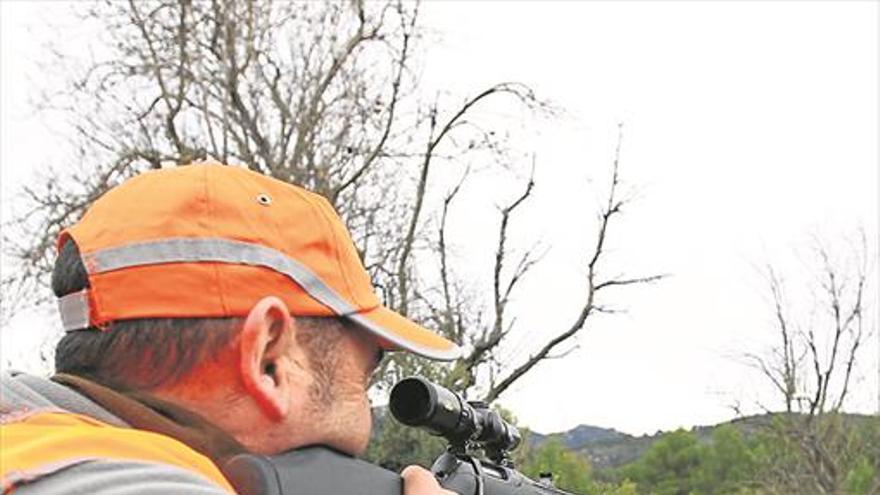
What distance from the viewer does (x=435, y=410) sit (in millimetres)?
2742

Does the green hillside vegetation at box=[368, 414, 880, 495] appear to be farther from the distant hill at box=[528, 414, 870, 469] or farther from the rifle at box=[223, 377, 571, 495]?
the rifle at box=[223, 377, 571, 495]

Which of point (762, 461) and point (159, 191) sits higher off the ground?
point (762, 461)

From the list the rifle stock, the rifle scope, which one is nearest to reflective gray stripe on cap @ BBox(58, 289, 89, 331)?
the rifle stock

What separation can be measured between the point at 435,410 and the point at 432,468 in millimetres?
124

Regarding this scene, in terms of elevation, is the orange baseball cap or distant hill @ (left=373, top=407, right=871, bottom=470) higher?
distant hill @ (left=373, top=407, right=871, bottom=470)

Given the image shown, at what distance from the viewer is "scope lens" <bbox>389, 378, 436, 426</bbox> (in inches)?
107

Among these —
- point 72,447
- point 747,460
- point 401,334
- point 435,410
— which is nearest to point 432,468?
point 435,410

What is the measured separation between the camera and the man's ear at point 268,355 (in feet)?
6.02

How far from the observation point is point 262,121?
59.5ft

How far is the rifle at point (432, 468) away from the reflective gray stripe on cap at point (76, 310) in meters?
0.28

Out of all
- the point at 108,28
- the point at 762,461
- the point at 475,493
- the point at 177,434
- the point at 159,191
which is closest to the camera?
the point at 177,434

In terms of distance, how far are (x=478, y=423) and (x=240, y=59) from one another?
1549cm

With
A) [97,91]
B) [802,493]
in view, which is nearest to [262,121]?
[97,91]

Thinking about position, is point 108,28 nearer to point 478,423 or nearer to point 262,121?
point 262,121
